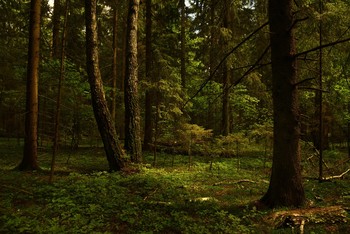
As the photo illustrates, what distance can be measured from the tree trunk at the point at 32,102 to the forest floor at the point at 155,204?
634 millimetres

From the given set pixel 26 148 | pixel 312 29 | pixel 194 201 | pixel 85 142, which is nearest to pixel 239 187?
pixel 194 201

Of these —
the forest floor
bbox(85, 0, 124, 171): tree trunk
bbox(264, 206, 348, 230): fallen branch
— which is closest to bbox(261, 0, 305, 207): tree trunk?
the forest floor

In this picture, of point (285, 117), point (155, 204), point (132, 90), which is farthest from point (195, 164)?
point (285, 117)

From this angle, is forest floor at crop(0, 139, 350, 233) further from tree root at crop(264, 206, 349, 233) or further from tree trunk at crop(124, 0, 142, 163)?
tree trunk at crop(124, 0, 142, 163)

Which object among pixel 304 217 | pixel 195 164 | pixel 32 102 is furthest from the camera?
pixel 195 164

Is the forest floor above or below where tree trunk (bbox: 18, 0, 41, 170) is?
below

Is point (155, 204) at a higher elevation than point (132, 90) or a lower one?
lower

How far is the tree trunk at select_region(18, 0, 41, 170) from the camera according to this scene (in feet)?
35.1

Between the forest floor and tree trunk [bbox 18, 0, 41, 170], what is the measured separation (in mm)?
634

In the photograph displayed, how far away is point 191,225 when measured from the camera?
6020 mm

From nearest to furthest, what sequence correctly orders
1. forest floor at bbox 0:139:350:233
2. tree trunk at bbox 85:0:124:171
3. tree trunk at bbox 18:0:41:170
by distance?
1. forest floor at bbox 0:139:350:233
2. tree trunk at bbox 85:0:124:171
3. tree trunk at bbox 18:0:41:170

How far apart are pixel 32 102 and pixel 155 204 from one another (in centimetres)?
621

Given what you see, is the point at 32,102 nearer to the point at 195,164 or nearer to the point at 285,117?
the point at 195,164

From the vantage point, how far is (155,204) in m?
7.20
